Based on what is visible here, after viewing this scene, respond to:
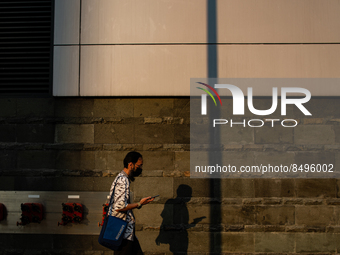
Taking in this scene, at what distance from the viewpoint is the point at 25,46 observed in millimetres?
6172

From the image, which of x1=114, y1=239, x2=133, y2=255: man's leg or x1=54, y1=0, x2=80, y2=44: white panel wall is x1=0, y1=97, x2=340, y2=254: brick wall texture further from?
x1=114, y1=239, x2=133, y2=255: man's leg

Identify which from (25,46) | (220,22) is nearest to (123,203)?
(220,22)

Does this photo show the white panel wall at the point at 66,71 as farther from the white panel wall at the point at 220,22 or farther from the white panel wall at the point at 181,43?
the white panel wall at the point at 220,22

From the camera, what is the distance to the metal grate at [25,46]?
240 inches

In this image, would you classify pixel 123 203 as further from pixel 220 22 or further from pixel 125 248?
pixel 220 22

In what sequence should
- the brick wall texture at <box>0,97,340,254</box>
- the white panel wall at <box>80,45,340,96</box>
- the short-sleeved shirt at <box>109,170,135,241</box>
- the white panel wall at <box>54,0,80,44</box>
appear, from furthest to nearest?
the white panel wall at <box>54,0,80,44</box>
the white panel wall at <box>80,45,340,96</box>
the brick wall texture at <box>0,97,340,254</box>
the short-sleeved shirt at <box>109,170,135,241</box>

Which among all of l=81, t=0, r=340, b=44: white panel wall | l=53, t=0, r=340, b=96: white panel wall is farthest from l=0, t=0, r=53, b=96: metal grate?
l=81, t=0, r=340, b=44: white panel wall

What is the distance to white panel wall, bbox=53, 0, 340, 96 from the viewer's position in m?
5.79

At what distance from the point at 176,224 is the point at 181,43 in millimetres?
3579

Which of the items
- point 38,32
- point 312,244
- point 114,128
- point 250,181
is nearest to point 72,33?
point 38,32

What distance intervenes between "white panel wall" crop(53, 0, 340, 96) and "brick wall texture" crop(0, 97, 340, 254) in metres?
0.44

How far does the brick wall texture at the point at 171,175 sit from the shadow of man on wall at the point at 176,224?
0.06ft

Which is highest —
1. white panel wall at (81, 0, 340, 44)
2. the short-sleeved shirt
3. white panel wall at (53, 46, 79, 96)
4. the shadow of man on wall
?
white panel wall at (81, 0, 340, 44)

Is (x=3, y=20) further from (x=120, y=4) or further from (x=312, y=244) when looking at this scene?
(x=312, y=244)
